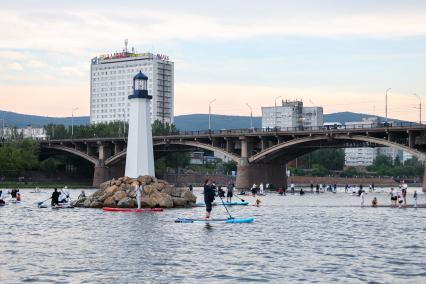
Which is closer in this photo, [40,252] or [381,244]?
[40,252]

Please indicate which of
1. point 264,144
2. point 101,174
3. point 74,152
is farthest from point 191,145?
point 74,152

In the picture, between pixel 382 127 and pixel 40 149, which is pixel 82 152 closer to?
pixel 40 149

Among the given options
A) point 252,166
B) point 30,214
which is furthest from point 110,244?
point 252,166

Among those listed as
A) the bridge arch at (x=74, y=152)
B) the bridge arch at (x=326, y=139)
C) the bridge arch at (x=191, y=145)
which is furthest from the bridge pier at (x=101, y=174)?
the bridge arch at (x=326, y=139)

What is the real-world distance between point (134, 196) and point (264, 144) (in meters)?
82.0

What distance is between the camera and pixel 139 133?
80.5 metres

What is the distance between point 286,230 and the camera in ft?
165

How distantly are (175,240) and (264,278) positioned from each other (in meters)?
14.4

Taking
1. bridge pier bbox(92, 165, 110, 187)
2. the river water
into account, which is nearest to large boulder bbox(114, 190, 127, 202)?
the river water

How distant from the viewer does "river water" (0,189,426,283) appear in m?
29.8

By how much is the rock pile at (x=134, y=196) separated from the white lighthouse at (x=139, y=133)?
1.71 meters

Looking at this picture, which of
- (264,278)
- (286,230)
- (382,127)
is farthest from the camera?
(382,127)

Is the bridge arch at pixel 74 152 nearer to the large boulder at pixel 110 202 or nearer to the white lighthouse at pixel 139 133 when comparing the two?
the white lighthouse at pixel 139 133

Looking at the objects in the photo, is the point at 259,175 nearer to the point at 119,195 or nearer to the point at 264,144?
the point at 264,144
